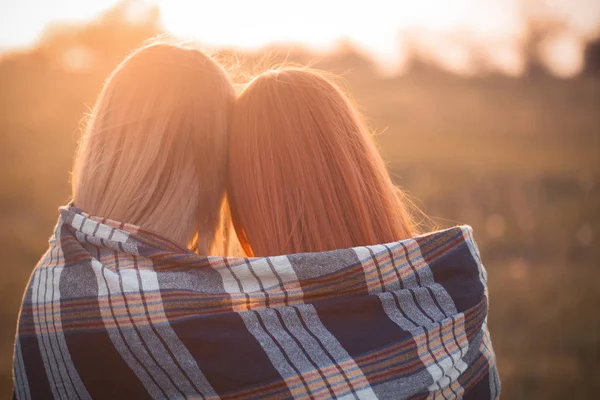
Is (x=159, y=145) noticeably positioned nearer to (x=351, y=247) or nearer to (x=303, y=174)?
(x=303, y=174)

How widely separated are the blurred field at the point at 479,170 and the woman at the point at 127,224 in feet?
→ 1.32

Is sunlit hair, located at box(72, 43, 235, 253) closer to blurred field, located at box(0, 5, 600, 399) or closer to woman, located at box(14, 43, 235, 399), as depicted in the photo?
woman, located at box(14, 43, 235, 399)

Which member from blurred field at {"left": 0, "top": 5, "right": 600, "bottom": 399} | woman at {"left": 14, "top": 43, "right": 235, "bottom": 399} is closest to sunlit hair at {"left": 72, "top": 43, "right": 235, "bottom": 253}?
woman at {"left": 14, "top": 43, "right": 235, "bottom": 399}

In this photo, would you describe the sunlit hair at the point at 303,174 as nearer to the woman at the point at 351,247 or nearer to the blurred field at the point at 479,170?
the woman at the point at 351,247

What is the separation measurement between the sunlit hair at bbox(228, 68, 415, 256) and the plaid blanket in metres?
0.13

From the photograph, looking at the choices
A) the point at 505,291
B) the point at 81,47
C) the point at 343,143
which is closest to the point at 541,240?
the point at 505,291

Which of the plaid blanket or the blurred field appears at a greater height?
the plaid blanket

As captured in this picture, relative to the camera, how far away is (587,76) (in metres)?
15.6

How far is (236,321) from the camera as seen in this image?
1.48m

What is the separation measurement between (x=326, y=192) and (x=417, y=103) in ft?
36.0

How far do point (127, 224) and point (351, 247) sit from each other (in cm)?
60

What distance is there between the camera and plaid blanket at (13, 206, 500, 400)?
4.79 feet

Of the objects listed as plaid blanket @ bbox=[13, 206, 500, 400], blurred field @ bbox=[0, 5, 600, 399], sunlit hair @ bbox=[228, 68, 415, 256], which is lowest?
blurred field @ bbox=[0, 5, 600, 399]

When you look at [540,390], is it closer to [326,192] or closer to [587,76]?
[326,192]
